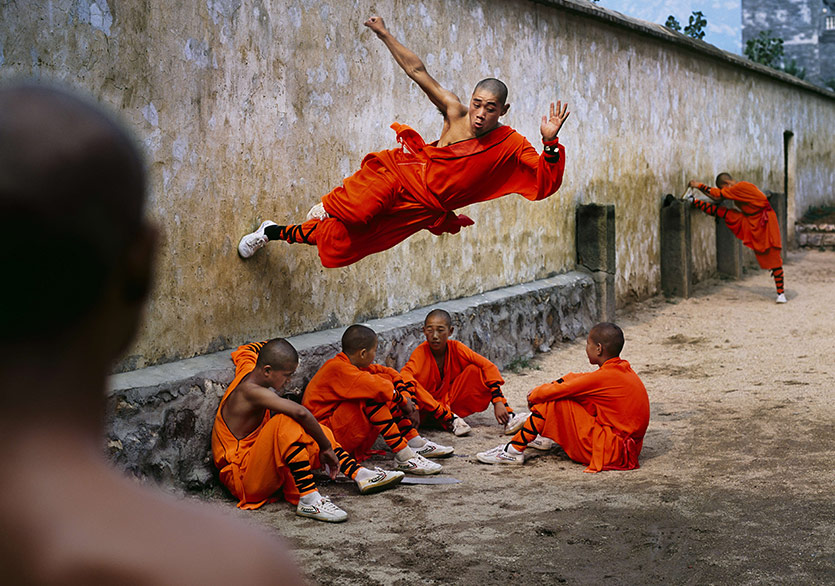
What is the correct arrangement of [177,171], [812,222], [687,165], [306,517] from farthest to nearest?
[812,222]
[687,165]
[177,171]
[306,517]

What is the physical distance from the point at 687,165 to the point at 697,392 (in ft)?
19.5

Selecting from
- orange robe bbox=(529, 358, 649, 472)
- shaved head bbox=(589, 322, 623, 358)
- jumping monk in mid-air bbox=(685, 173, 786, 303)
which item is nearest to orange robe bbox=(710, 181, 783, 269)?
jumping monk in mid-air bbox=(685, 173, 786, 303)

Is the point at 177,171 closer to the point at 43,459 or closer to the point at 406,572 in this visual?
the point at 406,572

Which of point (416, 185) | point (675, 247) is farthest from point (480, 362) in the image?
point (675, 247)

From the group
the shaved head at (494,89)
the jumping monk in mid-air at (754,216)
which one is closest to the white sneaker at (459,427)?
the shaved head at (494,89)

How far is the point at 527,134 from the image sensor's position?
8.15 meters

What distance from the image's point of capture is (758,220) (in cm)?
1118

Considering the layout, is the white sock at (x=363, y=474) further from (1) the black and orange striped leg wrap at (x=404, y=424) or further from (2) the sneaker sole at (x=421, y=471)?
(1) the black and orange striped leg wrap at (x=404, y=424)

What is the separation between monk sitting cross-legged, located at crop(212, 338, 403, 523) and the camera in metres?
4.18

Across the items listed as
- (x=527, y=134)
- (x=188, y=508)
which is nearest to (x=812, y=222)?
(x=527, y=134)

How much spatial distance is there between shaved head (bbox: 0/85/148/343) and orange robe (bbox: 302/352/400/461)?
13.8 ft

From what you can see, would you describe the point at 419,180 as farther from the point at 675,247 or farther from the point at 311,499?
the point at 675,247

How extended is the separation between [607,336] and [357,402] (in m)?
1.44

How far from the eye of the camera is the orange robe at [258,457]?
4.20 metres
